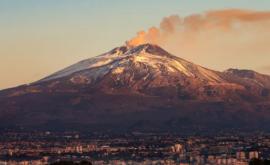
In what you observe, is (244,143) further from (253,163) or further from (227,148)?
(253,163)

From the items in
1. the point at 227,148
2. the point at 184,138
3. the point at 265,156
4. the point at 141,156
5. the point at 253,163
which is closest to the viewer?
the point at 253,163

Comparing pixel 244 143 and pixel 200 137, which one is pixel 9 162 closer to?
pixel 244 143

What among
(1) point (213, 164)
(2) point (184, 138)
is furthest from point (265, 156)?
(2) point (184, 138)

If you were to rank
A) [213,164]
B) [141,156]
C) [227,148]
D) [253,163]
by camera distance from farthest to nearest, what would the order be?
[227,148], [141,156], [213,164], [253,163]

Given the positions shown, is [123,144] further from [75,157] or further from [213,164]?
[213,164]

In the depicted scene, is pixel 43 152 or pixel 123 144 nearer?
pixel 43 152

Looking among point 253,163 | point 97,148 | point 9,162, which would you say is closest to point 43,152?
point 97,148

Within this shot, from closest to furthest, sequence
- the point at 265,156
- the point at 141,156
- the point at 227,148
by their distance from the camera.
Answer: the point at 265,156 → the point at 141,156 → the point at 227,148

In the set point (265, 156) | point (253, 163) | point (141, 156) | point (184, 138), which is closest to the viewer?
point (253, 163)

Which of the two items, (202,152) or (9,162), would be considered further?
(202,152)
